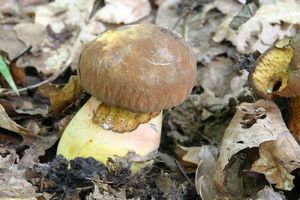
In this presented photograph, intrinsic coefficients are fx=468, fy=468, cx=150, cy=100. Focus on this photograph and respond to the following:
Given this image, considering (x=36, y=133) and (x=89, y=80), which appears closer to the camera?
(x=89, y=80)

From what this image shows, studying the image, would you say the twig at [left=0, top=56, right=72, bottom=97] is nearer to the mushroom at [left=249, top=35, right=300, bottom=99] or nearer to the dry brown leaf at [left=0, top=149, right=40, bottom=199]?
the dry brown leaf at [left=0, top=149, right=40, bottom=199]

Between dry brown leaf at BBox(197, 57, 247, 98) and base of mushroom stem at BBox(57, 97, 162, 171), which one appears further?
dry brown leaf at BBox(197, 57, 247, 98)

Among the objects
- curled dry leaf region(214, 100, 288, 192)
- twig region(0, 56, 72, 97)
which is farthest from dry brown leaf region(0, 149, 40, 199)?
curled dry leaf region(214, 100, 288, 192)

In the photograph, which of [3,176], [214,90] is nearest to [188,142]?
[214,90]

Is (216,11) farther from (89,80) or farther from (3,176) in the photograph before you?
(3,176)

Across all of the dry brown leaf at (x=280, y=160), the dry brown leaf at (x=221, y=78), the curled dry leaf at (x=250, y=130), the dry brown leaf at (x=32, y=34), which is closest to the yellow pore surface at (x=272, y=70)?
the curled dry leaf at (x=250, y=130)

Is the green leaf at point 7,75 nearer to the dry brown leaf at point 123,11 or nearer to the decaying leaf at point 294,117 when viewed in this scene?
the dry brown leaf at point 123,11
